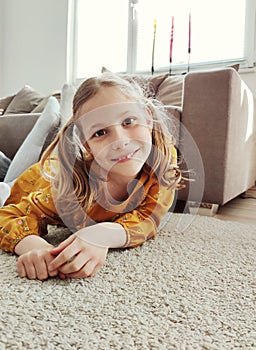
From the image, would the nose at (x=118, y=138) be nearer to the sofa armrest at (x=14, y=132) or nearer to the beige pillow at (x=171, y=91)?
the sofa armrest at (x=14, y=132)

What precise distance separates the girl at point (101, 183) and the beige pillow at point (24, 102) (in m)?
1.64

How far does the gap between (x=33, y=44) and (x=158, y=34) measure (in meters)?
1.32

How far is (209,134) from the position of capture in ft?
4.50

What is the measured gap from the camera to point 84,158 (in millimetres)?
809

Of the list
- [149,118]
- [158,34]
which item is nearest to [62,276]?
[149,118]

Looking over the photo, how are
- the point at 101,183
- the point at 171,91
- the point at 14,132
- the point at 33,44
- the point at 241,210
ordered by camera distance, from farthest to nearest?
the point at 33,44 → the point at 171,91 → the point at 14,132 → the point at 241,210 → the point at 101,183

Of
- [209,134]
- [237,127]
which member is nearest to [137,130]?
[209,134]

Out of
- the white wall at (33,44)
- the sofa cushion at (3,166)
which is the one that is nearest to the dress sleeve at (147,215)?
the sofa cushion at (3,166)

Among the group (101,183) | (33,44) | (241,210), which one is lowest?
(241,210)

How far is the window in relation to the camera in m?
2.58

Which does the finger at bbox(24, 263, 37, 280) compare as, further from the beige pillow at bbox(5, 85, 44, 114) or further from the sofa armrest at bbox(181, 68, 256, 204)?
the beige pillow at bbox(5, 85, 44, 114)

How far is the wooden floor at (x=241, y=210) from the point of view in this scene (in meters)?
1.42

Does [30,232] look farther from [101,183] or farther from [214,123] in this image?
[214,123]

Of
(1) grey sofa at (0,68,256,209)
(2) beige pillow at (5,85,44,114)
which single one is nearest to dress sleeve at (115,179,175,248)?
(1) grey sofa at (0,68,256,209)
